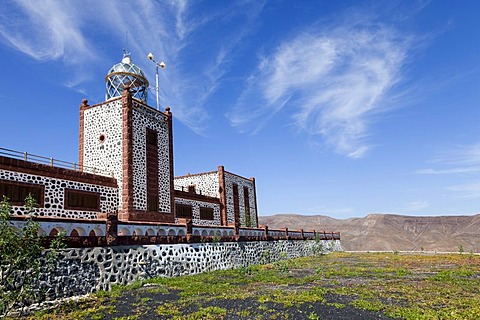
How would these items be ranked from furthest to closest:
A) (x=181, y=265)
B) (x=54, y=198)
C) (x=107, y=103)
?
(x=107, y=103), (x=54, y=198), (x=181, y=265)

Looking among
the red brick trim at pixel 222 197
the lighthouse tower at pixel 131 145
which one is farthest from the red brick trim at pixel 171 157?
the red brick trim at pixel 222 197

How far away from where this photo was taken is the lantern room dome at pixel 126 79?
27.2 meters

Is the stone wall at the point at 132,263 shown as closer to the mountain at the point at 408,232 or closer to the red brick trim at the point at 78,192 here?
the red brick trim at the point at 78,192

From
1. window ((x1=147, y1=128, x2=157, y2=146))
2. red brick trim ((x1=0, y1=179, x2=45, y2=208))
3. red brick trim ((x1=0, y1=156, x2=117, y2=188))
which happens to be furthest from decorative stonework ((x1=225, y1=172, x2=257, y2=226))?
red brick trim ((x1=0, y1=179, x2=45, y2=208))

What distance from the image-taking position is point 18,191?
18.2 meters

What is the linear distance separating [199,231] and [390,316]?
1469cm

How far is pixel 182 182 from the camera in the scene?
41.1 metres

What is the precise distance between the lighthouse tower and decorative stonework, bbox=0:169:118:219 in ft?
3.61

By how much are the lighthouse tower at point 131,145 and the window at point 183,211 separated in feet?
9.80

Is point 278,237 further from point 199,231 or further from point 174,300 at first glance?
point 174,300

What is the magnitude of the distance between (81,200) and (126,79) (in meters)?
11.0

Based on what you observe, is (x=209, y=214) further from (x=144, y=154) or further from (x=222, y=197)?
(x=144, y=154)

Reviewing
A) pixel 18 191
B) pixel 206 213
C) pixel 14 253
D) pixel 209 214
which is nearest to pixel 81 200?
pixel 18 191

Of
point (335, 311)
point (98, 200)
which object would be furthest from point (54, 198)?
point (335, 311)
